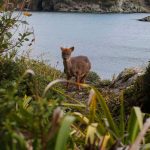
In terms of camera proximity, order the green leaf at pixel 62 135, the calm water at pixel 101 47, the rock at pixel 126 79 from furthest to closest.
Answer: the calm water at pixel 101 47 → the rock at pixel 126 79 → the green leaf at pixel 62 135

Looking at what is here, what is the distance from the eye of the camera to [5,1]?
675cm

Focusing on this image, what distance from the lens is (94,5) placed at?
74.0m

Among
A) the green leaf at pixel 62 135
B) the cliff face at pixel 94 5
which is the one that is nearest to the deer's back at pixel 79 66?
the green leaf at pixel 62 135

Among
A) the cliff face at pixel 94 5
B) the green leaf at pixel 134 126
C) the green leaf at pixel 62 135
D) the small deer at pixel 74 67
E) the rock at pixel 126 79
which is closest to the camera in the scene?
the green leaf at pixel 62 135

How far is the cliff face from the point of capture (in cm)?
7094

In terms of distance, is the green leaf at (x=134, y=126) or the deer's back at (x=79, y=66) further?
the deer's back at (x=79, y=66)

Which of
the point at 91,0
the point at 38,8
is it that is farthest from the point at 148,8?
the point at 38,8

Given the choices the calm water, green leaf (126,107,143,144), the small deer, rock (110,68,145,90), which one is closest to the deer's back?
the small deer

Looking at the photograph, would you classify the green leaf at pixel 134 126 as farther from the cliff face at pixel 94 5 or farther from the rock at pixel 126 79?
the cliff face at pixel 94 5

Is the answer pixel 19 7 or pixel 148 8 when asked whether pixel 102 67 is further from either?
pixel 148 8

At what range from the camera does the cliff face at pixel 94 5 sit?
233 ft

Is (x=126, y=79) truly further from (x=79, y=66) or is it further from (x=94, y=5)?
(x=94, y=5)

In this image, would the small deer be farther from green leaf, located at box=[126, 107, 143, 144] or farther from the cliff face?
the cliff face

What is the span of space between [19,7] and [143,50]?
2181 centimetres
